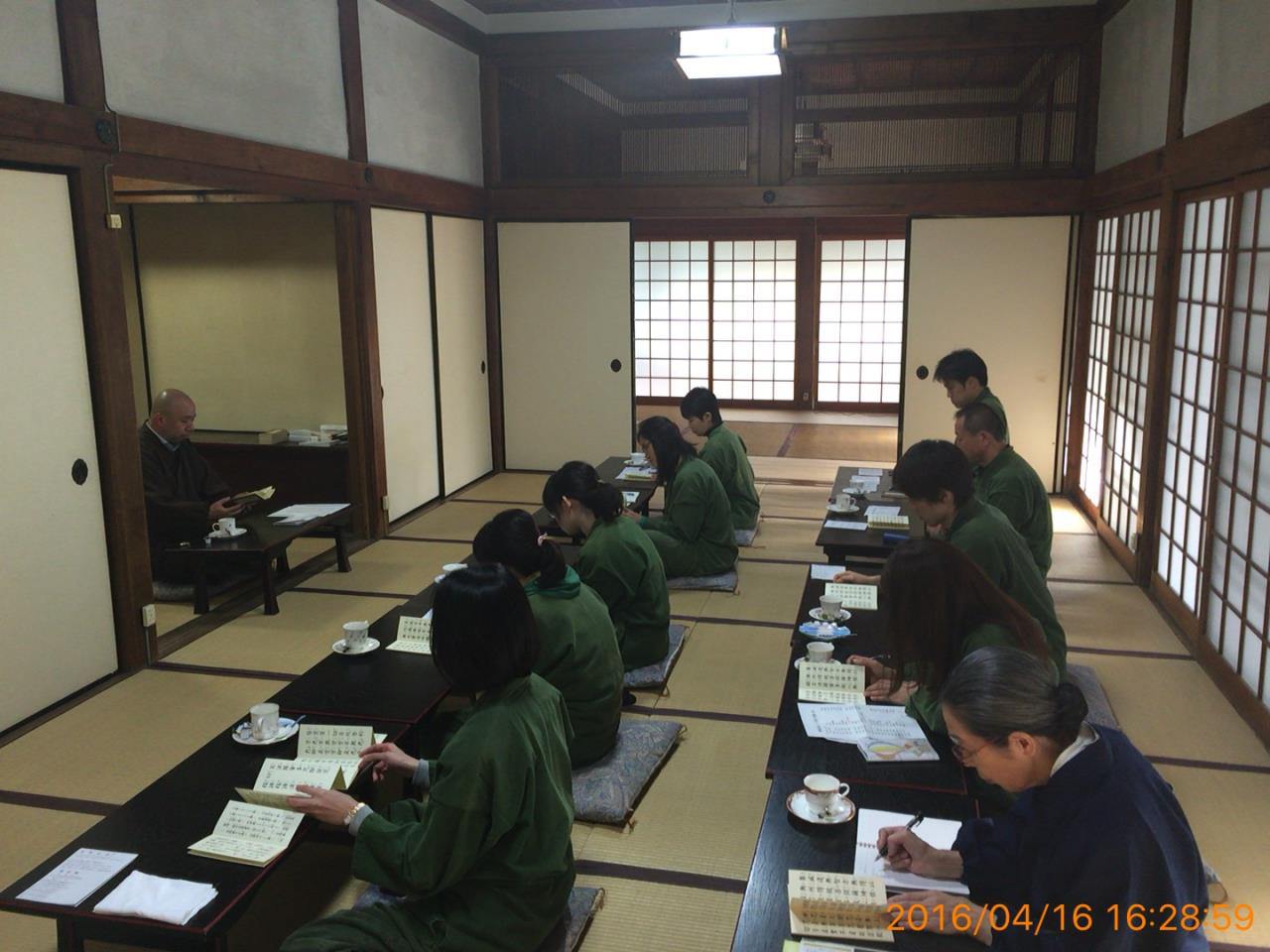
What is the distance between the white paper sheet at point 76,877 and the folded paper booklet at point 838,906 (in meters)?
1.47

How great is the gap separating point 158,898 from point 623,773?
1613 millimetres

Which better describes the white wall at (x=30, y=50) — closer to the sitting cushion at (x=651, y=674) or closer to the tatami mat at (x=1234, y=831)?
the sitting cushion at (x=651, y=674)

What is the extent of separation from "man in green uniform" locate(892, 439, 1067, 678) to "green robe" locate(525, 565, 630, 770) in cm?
108

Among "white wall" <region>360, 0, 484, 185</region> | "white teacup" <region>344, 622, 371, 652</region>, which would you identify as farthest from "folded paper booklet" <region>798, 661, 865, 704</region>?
"white wall" <region>360, 0, 484, 185</region>

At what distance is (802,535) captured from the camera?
6715mm

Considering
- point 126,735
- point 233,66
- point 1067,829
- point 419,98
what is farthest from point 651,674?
point 419,98

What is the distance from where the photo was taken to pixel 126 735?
12.9 ft

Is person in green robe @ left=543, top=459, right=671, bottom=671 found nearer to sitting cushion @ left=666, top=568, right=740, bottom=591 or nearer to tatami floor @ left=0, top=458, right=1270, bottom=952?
tatami floor @ left=0, top=458, right=1270, bottom=952

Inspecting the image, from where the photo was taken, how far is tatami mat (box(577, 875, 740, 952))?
8.91ft

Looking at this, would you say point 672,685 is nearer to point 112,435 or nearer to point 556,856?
point 556,856

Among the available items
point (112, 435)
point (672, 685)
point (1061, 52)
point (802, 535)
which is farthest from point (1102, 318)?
point (112, 435)

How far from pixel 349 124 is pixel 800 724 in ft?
16.5

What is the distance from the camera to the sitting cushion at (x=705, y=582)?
18.2ft

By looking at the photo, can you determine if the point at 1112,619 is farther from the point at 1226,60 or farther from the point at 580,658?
the point at 580,658
